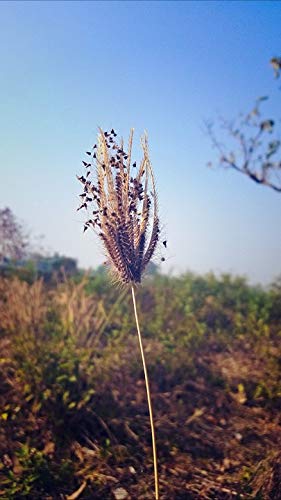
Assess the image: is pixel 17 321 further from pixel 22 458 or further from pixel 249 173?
pixel 249 173

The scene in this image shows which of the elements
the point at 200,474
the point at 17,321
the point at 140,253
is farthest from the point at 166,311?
the point at 140,253

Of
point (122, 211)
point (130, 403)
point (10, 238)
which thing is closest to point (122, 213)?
point (122, 211)

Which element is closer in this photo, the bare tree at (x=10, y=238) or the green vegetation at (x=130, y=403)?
the green vegetation at (x=130, y=403)

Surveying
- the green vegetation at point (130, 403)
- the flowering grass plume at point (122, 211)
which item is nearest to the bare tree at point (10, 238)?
the green vegetation at point (130, 403)

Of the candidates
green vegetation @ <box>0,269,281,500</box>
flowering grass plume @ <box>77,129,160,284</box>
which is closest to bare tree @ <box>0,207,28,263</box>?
green vegetation @ <box>0,269,281,500</box>

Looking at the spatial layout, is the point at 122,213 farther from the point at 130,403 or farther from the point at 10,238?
the point at 10,238

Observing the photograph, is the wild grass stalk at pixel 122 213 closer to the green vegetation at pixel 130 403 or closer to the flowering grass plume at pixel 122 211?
the flowering grass plume at pixel 122 211

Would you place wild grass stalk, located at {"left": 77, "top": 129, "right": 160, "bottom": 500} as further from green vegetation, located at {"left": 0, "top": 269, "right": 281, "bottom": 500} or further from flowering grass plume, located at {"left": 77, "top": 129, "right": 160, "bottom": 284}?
green vegetation, located at {"left": 0, "top": 269, "right": 281, "bottom": 500}

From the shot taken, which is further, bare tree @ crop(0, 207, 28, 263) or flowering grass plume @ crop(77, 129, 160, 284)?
bare tree @ crop(0, 207, 28, 263)
